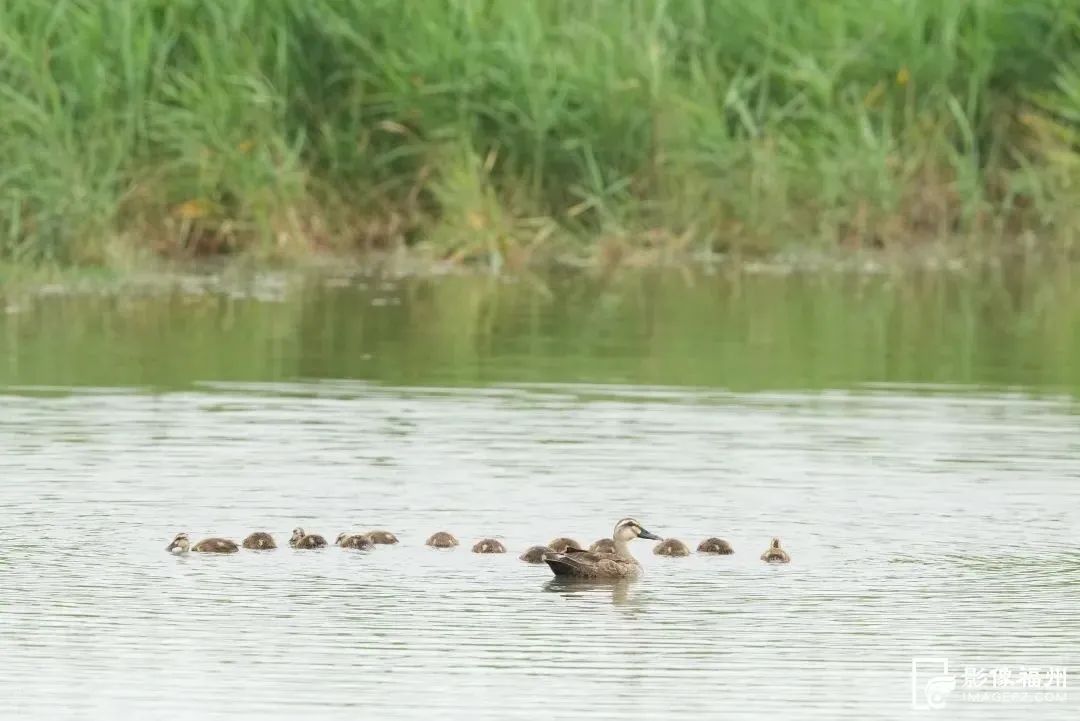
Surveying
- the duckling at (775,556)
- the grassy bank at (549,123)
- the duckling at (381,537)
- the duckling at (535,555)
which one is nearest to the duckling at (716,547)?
the duckling at (775,556)

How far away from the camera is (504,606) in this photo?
35.7 feet

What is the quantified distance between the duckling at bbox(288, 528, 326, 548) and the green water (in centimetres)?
549

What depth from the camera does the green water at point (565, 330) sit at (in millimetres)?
18281

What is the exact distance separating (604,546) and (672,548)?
42cm

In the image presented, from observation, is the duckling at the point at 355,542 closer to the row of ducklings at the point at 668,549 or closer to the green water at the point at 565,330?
the row of ducklings at the point at 668,549

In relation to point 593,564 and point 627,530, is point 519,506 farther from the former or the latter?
point 593,564

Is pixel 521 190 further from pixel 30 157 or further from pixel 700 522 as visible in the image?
pixel 700 522

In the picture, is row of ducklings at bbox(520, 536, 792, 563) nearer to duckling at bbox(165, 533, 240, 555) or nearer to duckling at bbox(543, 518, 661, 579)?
duckling at bbox(543, 518, 661, 579)

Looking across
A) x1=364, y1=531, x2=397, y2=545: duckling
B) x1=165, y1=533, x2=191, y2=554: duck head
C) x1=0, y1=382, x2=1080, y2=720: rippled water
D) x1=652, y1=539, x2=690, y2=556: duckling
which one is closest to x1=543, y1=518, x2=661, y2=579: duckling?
x1=0, y1=382, x2=1080, y2=720: rippled water

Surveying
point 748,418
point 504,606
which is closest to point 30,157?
point 748,418

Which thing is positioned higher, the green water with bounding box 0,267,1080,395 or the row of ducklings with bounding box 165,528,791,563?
the green water with bounding box 0,267,1080,395

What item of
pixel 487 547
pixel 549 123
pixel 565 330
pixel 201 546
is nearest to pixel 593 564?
pixel 487 547

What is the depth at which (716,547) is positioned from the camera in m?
12.0

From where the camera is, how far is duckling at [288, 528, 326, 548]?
474 inches
